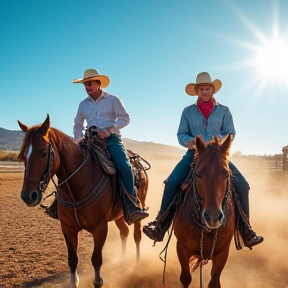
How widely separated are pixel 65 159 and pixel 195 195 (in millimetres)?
2055

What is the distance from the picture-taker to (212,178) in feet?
12.8

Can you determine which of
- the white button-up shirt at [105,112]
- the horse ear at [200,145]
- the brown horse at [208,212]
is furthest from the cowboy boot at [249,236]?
the white button-up shirt at [105,112]

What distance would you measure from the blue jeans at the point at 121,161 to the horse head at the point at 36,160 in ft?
5.11

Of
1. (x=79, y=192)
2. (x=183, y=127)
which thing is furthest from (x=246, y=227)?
(x=79, y=192)

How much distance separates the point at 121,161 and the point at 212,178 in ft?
8.22

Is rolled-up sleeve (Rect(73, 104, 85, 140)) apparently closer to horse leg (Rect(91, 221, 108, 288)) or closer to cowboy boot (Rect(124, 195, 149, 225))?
cowboy boot (Rect(124, 195, 149, 225))

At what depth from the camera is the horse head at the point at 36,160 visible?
4.37 meters

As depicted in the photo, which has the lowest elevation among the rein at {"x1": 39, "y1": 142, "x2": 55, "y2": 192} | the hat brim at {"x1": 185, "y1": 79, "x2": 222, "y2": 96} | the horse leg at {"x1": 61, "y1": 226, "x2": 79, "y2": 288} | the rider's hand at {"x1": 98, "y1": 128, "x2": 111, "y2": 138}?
the horse leg at {"x1": 61, "y1": 226, "x2": 79, "y2": 288}

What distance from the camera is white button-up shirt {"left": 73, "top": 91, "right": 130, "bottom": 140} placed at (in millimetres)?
6500

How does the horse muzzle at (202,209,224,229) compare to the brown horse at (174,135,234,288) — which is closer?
the horse muzzle at (202,209,224,229)

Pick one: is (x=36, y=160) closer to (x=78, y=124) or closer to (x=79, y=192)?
(x=79, y=192)

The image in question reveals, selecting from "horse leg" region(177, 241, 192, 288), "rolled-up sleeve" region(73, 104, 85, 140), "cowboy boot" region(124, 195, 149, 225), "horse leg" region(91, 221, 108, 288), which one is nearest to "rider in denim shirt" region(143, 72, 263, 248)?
"horse leg" region(177, 241, 192, 288)

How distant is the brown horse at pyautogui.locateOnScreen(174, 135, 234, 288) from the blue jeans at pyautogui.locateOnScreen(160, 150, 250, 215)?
18cm

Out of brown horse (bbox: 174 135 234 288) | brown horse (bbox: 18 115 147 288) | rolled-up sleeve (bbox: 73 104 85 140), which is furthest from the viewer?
rolled-up sleeve (bbox: 73 104 85 140)
